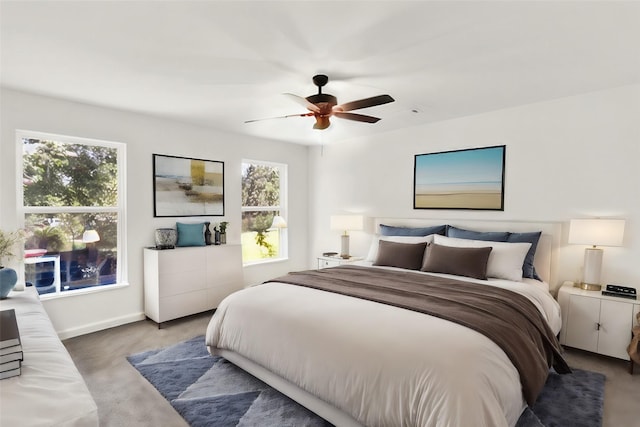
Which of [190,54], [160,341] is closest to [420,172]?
[190,54]

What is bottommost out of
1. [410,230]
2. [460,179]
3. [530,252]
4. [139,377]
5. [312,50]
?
[139,377]

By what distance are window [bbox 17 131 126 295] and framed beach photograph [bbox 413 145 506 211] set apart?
12.0ft

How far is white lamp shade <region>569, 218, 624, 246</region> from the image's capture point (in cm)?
288

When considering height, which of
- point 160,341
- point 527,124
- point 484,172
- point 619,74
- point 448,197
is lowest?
point 160,341

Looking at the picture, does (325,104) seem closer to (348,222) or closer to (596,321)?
(348,222)

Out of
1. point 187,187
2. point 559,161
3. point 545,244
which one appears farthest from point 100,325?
point 559,161

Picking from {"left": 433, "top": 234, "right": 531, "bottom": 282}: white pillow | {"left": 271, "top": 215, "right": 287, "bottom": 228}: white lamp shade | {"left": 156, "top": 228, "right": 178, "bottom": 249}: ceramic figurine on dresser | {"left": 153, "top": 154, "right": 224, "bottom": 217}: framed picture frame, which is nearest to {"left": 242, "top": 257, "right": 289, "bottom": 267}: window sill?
{"left": 271, "top": 215, "right": 287, "bottom": 228}: white lamp shade

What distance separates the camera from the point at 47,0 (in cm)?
176

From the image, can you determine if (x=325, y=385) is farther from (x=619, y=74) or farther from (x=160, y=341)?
(x=619, y=74)

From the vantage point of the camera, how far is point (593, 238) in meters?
2.96

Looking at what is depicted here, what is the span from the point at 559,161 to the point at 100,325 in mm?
5093

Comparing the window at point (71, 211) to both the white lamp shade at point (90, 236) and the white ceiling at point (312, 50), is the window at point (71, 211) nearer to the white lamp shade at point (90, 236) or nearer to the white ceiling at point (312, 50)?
the white lamp shade at point (90, 236)

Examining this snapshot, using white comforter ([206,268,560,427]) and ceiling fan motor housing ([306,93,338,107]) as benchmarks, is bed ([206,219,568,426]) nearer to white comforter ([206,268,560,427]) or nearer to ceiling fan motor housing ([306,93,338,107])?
white comforter ([206,268,560,427])

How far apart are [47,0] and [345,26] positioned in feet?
5.30
